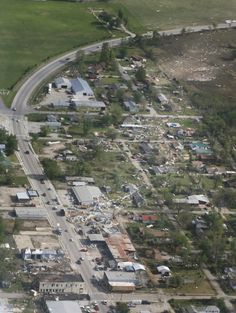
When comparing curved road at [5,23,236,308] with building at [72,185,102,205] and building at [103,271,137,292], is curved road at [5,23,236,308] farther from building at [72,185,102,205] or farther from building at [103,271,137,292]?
building at [72,185,102,205]

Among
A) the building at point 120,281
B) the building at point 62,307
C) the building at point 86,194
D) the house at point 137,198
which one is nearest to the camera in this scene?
the building at point 62,307

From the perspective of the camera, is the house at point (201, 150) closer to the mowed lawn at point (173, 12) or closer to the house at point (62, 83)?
the house at point (62, 83)

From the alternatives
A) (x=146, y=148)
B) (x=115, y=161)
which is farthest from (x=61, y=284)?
(x=146, y=148)

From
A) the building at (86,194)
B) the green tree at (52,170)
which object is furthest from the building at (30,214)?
the green tree at (52,170)

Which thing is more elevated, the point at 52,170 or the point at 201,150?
the point at 201,150

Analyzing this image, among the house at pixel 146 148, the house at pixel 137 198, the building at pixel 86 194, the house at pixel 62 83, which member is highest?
the house at pixel 62 83

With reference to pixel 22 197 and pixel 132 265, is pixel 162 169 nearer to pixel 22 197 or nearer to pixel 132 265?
pixel 22 197

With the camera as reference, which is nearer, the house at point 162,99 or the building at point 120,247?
the building at point 120,247

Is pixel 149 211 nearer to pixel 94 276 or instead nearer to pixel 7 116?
pixel 94 276

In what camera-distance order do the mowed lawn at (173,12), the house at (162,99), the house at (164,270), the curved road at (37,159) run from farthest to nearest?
the mowed lawn at (173,12), the house at (162,99), the curved road at (37,159), the house at (164,270)
